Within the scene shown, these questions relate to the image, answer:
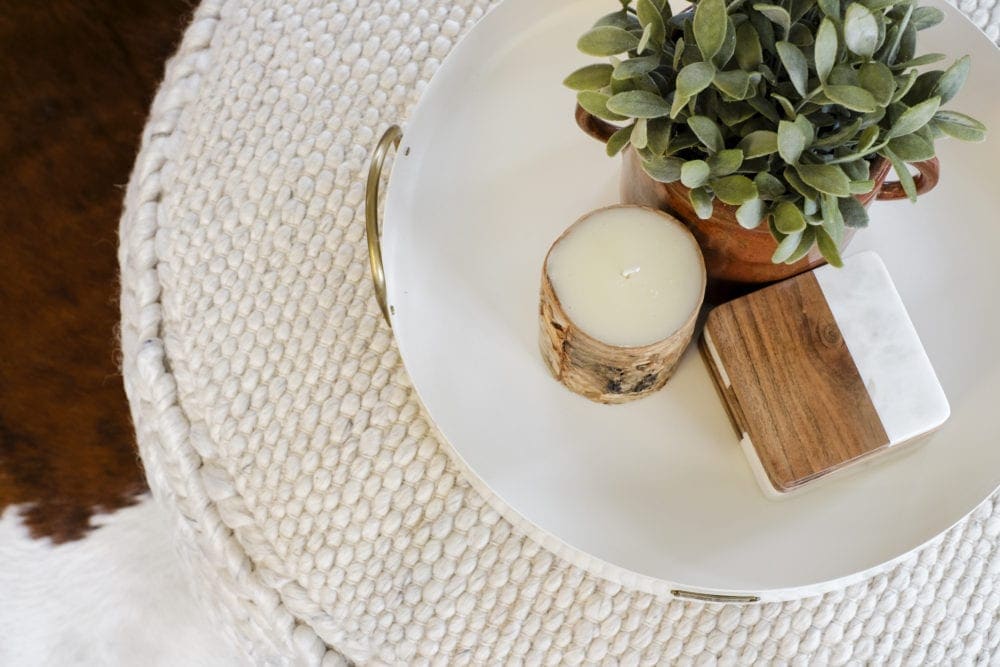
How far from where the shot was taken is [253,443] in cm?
48

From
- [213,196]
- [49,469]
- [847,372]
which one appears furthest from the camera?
[49,469]

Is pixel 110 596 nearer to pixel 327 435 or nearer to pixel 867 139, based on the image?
pixel 327 435

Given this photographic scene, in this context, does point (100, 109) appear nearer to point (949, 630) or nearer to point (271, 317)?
point (271, 317)

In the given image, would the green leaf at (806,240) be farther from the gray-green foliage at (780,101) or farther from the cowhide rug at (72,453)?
the cowhide rug at (72,453)

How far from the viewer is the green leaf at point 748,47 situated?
0.35 m

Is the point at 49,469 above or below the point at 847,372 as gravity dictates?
below

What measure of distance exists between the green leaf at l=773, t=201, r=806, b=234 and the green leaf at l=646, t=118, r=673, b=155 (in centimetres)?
5

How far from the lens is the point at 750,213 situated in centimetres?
35

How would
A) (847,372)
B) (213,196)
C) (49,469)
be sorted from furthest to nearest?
(49,469)
(213,196)
(847,372)

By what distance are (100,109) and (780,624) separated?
667 mm

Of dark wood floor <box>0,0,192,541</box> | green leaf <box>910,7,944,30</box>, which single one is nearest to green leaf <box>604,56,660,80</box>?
green leaf <box>910,7,944,30</box>

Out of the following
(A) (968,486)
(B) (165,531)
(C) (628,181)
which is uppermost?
(C) (628,181)

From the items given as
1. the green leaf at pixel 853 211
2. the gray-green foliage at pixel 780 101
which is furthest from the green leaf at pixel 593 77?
the green leaf at pixel 853 211

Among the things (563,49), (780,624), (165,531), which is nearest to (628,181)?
(563,49)
